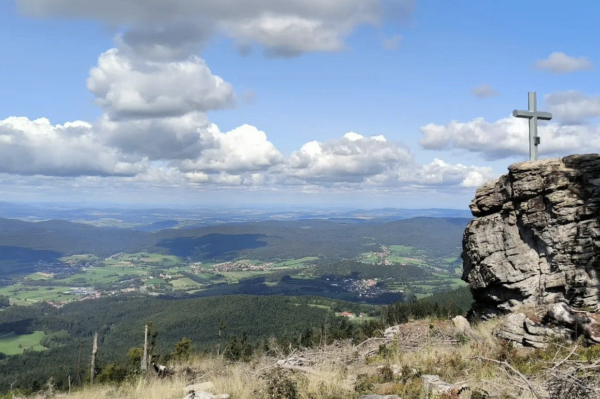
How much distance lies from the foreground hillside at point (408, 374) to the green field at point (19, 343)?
13405 centimetres

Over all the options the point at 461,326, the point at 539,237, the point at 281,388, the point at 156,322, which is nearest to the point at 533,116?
the point at 539,237

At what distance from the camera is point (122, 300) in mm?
175625

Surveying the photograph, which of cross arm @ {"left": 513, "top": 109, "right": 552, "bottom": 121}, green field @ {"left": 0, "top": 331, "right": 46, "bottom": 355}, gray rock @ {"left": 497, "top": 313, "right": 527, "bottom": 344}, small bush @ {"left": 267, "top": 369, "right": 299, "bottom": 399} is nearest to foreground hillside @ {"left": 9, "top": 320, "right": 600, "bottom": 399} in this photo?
small bush @ {"left": 267, "top": 369, "right": 299, "bottom": 399}

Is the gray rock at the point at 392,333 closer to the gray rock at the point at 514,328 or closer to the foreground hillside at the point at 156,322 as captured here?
the gray rock at the point at 514,328

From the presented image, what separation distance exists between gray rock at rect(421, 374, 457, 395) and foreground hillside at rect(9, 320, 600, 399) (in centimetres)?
2

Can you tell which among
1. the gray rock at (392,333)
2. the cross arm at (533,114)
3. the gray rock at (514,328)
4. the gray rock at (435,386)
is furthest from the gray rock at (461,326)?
the cross arm at (533,114)

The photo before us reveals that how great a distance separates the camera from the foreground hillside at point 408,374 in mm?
7391

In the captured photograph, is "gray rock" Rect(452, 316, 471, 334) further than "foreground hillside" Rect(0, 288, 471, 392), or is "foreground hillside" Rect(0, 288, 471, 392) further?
"foreground hillside" Rect(0, 288, 471, 392)

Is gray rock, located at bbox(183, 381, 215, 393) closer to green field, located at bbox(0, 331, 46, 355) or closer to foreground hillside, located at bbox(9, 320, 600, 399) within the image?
foreground hillside, located at bbox(9, 320, 600, 399)

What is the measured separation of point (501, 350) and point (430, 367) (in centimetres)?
234

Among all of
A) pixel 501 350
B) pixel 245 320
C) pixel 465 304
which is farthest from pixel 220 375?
pixel 245 320

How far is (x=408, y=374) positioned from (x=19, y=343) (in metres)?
154

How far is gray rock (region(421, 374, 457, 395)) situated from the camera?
7629 mm

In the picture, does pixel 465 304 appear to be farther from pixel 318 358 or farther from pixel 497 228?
pixel 318 358
